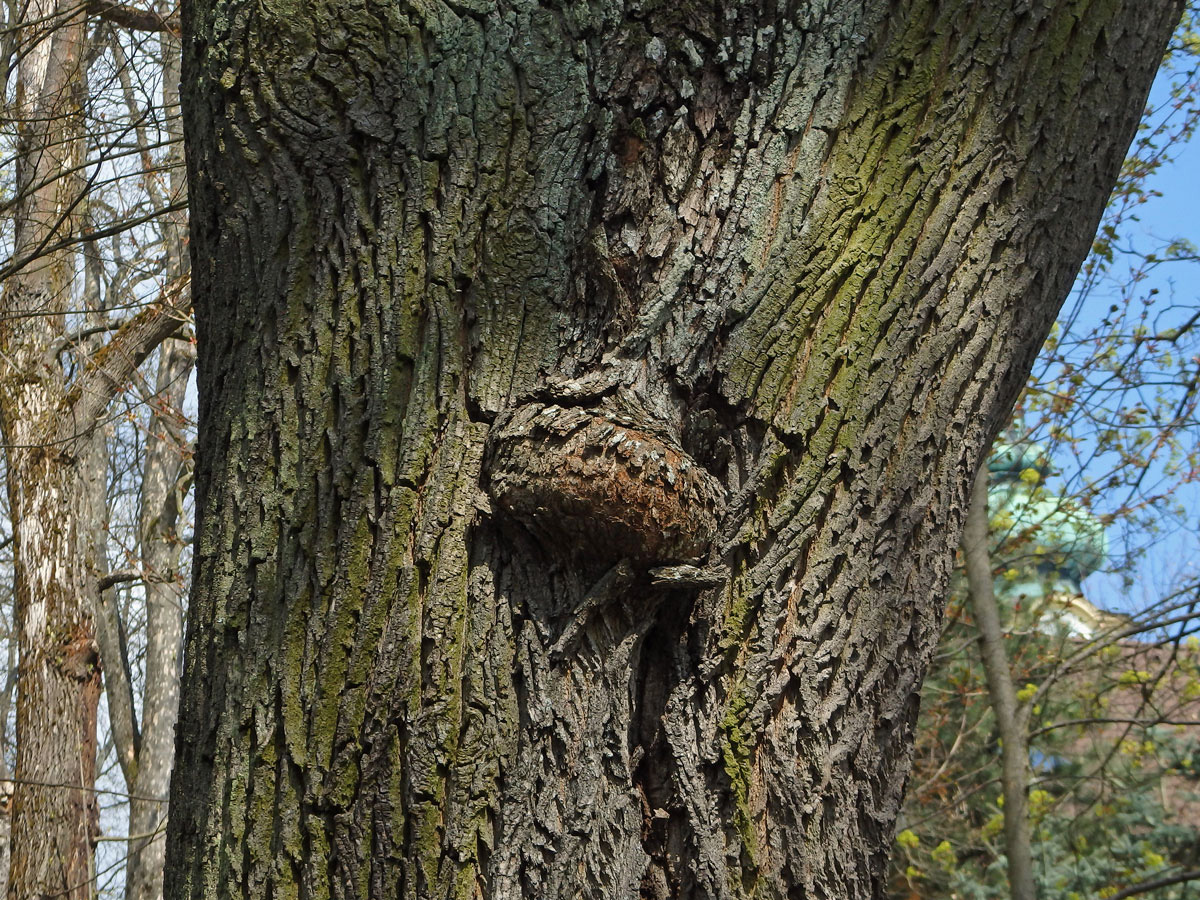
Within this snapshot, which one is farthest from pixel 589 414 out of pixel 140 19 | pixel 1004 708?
pixel 1004 708

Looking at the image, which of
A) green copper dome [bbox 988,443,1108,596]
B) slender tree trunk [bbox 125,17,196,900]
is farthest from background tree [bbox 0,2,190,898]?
green copper dome [bbox 988,443,1108,596]

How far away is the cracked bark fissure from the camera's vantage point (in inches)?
55.0

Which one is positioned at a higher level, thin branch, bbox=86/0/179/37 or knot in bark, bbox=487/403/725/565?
thin branch, bbox=86/0/179/37

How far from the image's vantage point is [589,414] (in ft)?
4.84

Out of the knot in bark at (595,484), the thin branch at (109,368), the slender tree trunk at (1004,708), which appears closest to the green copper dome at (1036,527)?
the slender tree trunk at (1004,708)

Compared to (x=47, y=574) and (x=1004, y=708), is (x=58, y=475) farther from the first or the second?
(x=1004, y=708)

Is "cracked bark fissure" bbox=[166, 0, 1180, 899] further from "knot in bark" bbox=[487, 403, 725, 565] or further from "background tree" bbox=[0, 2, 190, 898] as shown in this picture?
"background tree" bbox=[0, 2, 190, 898]

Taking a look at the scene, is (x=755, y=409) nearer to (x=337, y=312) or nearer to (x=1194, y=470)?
(x=337, y=312)

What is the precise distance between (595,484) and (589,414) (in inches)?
4.0

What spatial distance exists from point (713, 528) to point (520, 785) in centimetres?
43

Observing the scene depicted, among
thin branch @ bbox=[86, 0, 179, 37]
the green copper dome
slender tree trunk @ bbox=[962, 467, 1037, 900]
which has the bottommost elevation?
slender tree trunk @ bbox=[962, 467, 1037, 900]

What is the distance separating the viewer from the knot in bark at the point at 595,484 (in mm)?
1434

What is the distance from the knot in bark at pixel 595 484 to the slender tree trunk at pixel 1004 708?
16.4 feet

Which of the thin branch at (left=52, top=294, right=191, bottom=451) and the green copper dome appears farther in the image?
the green copper dome
